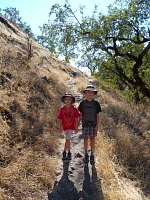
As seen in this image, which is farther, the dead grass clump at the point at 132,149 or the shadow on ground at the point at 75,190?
the dead grass clump at the point at 132,149

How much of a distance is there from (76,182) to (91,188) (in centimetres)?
32

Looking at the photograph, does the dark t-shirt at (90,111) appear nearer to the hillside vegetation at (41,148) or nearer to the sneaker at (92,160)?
the sneaker at (92,160)

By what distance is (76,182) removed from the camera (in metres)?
5.01

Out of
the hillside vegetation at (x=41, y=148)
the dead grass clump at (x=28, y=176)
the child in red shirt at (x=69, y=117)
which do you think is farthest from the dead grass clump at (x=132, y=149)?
the dead grass clump at (x=28, y=176)

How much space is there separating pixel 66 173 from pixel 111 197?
1101 mm

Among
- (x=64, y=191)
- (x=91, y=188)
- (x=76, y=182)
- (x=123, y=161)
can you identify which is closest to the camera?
(x=64, y=191)

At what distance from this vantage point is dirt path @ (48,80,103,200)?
461 centimetres

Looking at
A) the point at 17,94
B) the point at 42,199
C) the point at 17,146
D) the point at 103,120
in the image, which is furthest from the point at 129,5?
the point at 42,199

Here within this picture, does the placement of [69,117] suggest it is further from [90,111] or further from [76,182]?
[76,182]

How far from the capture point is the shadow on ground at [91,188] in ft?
15.2

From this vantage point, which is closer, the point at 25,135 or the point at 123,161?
the point at 25,135

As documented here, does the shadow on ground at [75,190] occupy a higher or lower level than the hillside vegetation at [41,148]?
lower

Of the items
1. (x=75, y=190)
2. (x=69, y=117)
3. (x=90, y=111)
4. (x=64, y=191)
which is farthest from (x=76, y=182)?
(x=90, y=111)

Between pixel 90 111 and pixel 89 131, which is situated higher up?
pixel 90 111
